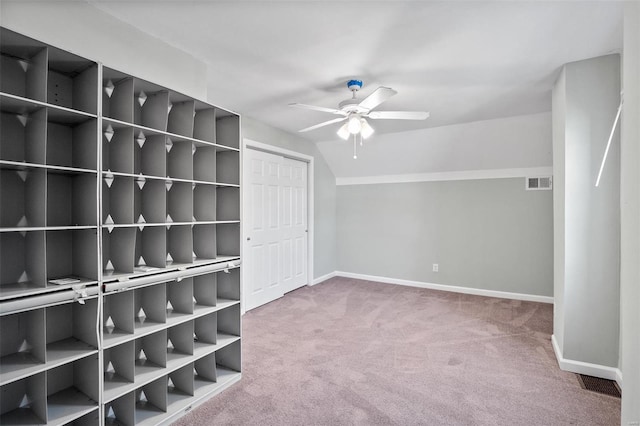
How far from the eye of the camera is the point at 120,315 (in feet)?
6.03

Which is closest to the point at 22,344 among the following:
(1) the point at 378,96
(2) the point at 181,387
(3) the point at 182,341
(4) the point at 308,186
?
(3) the point at 182,341

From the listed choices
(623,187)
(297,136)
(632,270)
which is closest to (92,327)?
(632,270)

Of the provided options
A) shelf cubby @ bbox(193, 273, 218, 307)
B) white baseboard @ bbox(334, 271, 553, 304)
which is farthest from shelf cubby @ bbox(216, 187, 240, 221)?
white baseboard @ bbox(334, 271, 553, 304)

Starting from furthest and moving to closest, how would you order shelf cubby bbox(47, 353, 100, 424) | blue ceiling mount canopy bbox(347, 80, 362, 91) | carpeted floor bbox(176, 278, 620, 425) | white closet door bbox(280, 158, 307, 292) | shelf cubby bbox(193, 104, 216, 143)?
1. white closet door bbox(280, 158, 307, 292)
2. blue ceiling mount canopy bbox(347, 80, 362, 91)
3. shelf cubby bbox(193, 104, 216, 143)
4. carpeted floor bbox(176, 278, 620, 425)
5. shelf cubby bbox(47, 353, 100, 424)

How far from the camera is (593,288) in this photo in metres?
2.49

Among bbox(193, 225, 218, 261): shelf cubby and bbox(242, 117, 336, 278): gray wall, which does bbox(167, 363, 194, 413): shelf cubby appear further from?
bbox(242, 117, 336, 278): gray wall

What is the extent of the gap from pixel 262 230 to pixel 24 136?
2.94 metres

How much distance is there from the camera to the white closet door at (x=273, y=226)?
417 centimetres

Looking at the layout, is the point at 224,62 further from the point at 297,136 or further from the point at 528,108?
Answer: the point at 528,108

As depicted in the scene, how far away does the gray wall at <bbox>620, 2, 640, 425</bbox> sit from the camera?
105 cm

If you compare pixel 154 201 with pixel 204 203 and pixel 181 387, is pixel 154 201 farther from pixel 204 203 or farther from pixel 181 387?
pixel 181 387

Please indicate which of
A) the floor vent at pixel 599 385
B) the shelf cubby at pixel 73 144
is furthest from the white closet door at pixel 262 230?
the floor vent at pixel 599 385

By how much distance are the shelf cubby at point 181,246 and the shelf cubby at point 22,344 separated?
0.74 meters

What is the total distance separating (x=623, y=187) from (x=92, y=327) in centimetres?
245
